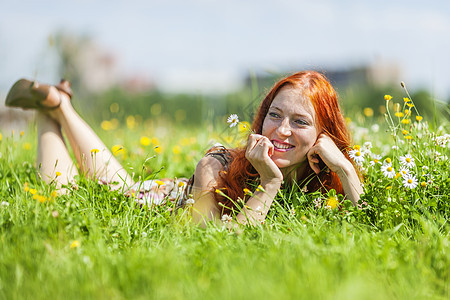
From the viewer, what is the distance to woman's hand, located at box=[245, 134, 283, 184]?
8.59 feet

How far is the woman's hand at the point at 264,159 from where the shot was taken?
2617 millimetres

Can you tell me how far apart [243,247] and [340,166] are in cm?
95

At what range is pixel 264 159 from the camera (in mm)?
2613

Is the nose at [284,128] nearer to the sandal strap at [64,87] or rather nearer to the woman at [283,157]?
the woman at [283,157]

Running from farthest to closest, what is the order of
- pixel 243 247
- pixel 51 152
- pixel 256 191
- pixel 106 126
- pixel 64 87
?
1. pixel 106 126
2. pixel 64 87
3. pixel 51 152
4. pixel 256 191
5. pixel 243 247

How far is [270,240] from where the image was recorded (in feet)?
7.02

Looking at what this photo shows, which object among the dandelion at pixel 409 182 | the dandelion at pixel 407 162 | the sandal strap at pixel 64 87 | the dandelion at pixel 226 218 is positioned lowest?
the dandelion at pixel 226 218

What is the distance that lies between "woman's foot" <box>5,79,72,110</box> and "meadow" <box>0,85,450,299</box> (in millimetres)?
800

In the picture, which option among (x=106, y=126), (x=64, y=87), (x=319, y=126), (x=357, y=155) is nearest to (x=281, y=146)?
(x=319, y=126)

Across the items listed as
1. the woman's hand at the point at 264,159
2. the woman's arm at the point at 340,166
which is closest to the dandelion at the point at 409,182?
the woman's arm at the point at 340,166

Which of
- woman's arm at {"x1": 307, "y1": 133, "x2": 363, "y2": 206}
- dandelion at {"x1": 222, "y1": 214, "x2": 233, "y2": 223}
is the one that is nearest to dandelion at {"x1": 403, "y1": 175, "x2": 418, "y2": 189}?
woman's arm at {"x1": 307, "y1": 133, "x2": 363, "y2": 206}

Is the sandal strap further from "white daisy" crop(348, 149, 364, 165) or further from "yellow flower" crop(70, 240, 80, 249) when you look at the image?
"white daisy" crop(348, 149, 364, 165)

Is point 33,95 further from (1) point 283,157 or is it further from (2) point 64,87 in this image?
(1) point 283,157

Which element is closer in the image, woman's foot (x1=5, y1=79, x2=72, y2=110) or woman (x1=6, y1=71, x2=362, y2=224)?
woman (x1=6, y1=71, x2=362, y2=224)
